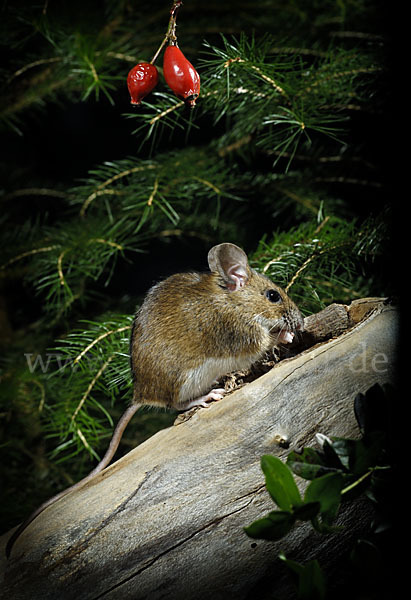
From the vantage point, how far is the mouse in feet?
2.98

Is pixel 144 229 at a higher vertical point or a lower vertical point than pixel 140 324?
higher

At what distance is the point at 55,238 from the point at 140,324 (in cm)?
49

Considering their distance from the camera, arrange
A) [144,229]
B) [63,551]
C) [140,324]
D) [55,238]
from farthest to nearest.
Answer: [144,229], [55,238], [140,324], [63,551]

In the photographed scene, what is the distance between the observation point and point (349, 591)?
2.09 ft

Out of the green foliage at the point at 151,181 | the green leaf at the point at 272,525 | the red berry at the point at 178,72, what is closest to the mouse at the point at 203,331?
the green foliage at the point at 151,181

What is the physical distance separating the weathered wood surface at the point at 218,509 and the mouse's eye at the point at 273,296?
20 cm

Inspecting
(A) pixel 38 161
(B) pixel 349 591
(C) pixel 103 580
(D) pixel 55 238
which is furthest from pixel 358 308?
(A) pixel 38 161

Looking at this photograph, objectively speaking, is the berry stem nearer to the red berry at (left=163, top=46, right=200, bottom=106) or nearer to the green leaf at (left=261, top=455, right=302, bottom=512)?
the red berry at (left=163, top=46, right=200, bottom=106)

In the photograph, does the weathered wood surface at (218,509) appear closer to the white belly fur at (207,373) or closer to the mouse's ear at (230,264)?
the white belly fur at (207,373)

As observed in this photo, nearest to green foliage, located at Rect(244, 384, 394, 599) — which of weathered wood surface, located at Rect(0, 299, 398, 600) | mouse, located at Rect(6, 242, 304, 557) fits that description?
weathered wood surface, located at Rect(0, 299, 398, 600)

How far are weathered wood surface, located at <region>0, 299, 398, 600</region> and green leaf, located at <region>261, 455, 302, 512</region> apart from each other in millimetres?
208

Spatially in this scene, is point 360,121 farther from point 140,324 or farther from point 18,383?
point 18,383

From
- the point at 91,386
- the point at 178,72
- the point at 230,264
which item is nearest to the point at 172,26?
the point at 178,72

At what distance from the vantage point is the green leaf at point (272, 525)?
19.0 inches
